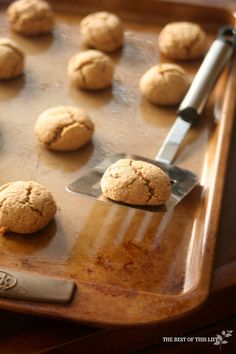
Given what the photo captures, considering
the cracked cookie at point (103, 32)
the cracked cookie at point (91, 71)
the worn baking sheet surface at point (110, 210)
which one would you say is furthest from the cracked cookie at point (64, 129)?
the cracked cookie at point (103, 32)

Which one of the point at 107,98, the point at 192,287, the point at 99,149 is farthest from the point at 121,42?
the point at 192,287

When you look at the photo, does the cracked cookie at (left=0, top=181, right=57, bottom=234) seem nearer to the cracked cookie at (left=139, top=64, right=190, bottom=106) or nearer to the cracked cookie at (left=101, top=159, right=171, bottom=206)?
the cracked cookie at (left=101, top=159, right=171, bottom=206)

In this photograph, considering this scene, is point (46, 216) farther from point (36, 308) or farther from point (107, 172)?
point (36, 308)

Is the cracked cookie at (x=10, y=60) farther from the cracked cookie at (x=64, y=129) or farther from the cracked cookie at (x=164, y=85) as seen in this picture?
the cracked cookie at (x=164, y=85)

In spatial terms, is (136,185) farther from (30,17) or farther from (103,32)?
(30,17)

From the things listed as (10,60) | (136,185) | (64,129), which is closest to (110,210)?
(136,185)

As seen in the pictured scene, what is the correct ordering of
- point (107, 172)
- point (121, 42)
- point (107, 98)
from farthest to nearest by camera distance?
point (121, 42)
point (107, 98)
point (107, 172)
